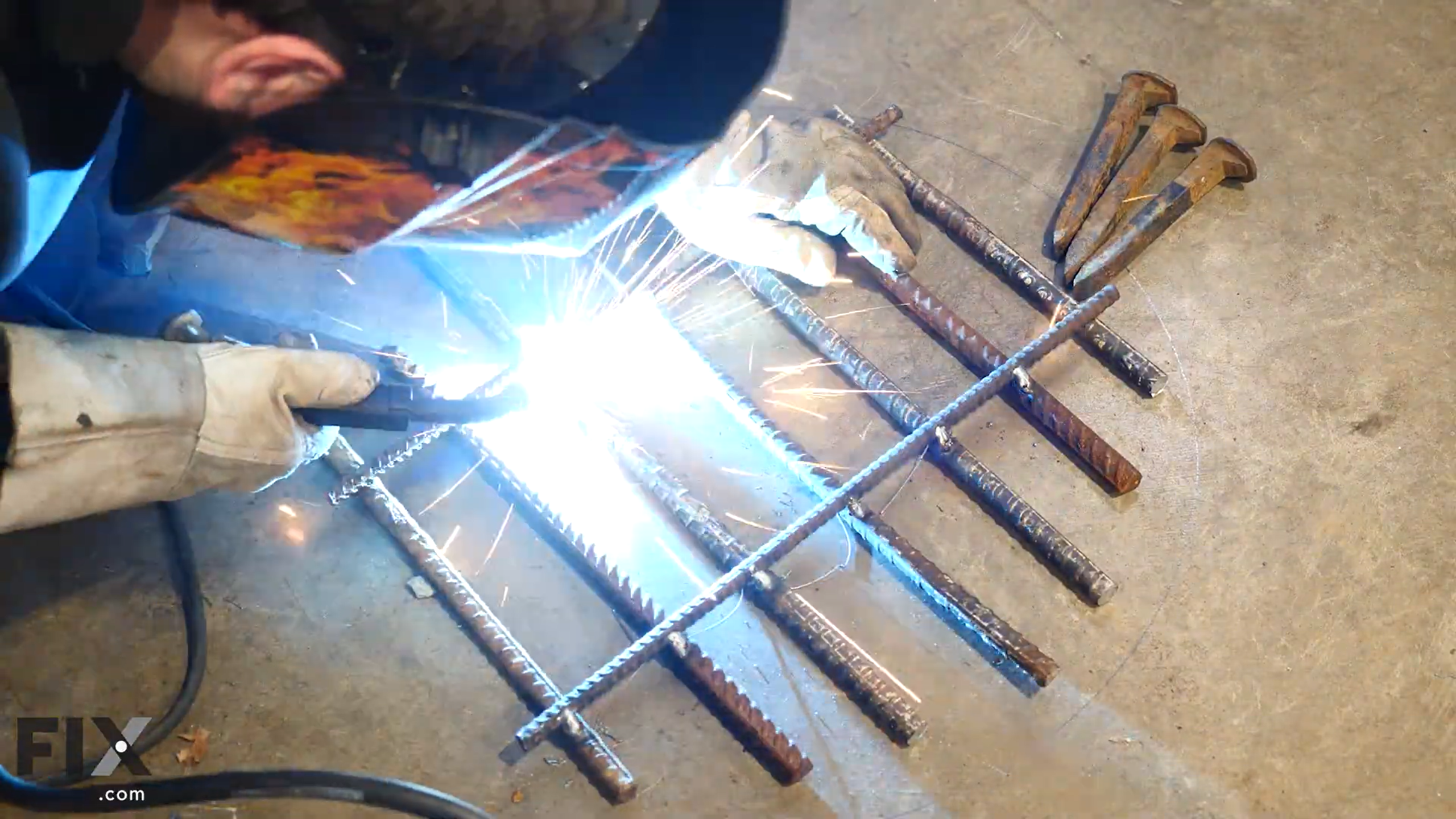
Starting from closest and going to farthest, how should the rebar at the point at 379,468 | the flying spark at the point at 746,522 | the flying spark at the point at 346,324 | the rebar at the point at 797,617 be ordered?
the rebar at the point at 797,617 → the rebar at the point at 379,468 → the flying spark at the point at 746,522 → the flying spark at the point at 346,324

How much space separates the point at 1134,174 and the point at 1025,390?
670mm

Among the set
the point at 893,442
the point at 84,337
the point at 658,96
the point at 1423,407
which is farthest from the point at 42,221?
the point at 1423,407

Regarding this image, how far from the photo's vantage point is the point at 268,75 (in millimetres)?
1344

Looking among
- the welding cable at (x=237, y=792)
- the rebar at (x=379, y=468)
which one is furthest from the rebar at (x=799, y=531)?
the rebar at (x=379, y=468)

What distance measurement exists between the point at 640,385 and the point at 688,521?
1.23 ft

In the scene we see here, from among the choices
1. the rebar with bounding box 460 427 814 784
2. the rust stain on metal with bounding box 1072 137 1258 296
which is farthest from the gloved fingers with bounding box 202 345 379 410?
the rust stain on metal with bounding box 1072 137 1258 296

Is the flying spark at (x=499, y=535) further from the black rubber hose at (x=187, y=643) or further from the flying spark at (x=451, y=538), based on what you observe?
the black rubber hose at (x=187, y=643)

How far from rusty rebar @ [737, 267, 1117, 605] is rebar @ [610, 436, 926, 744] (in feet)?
1.37

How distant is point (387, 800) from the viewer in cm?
191

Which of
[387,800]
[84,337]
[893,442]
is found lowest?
[387,800]

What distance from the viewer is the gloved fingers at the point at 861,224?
95.9 inches

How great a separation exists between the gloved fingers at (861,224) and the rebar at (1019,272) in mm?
174

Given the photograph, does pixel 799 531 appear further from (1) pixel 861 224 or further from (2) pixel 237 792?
(2) pixel 237 792

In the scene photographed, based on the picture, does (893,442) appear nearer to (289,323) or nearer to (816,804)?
(816,804)
